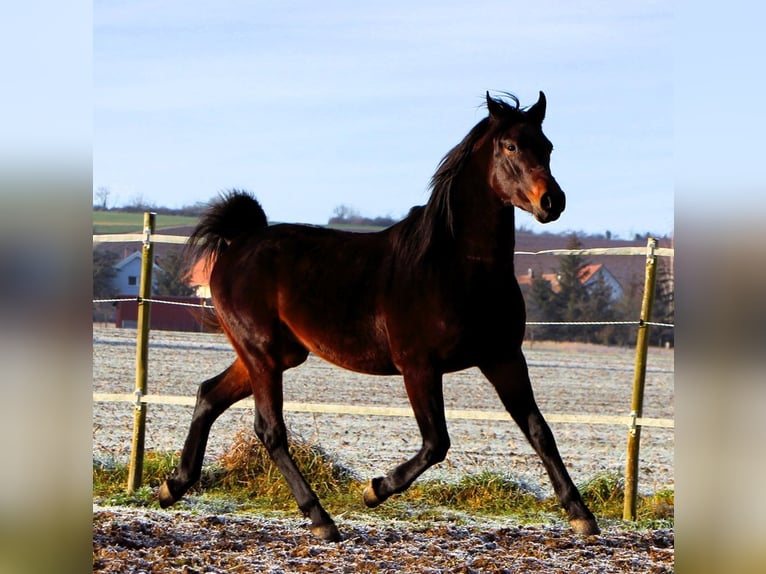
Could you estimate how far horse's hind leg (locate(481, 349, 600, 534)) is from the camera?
4520 mm

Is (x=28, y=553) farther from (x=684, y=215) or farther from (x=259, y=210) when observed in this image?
(x=259, y=210)

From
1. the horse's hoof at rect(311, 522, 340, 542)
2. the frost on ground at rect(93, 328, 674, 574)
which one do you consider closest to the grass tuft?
the frost on ground at rect(93, 328, 674, 574)

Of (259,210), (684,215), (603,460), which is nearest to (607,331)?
(603,460)

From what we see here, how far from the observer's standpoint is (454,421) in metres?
12.4

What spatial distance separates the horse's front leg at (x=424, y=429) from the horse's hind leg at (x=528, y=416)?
313 millimetres

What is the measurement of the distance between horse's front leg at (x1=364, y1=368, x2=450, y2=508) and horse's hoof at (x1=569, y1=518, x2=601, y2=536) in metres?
0.83

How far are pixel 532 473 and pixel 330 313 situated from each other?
13.8 feet

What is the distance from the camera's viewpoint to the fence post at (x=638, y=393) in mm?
6207

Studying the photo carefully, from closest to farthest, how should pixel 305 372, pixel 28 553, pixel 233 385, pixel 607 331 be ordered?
pixel 28 553 → pixel 233 385 → pixel 305 372 → pixel 607 331

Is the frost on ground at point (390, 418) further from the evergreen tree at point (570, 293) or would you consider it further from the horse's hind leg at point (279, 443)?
the evergreen tree at point (570, 293)

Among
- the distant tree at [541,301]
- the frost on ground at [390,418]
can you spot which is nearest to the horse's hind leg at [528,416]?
the frost on ground at [390,418]

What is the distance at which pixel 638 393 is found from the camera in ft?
20.7

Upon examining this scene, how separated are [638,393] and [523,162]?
2722 millimetres

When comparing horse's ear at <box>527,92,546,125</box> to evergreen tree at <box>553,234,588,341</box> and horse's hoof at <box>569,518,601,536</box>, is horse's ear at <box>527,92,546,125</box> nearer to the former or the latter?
horse's hoof at <box>569,518,601,536</box>
